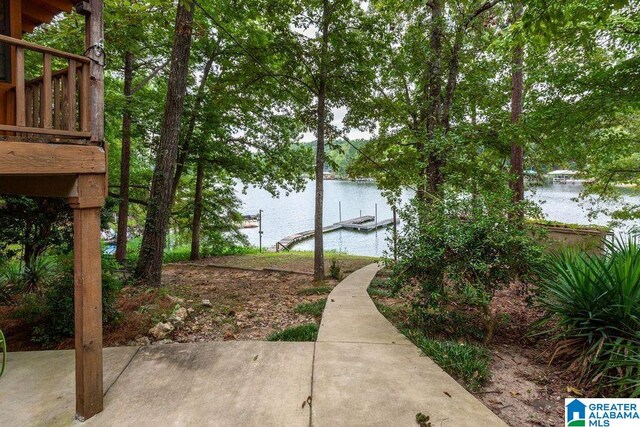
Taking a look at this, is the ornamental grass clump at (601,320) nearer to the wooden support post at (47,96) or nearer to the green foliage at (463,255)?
the green foliage at (463,255)

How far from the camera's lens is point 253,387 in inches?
111

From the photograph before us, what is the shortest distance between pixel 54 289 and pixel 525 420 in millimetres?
5361

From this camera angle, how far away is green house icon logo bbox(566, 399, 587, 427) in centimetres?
244

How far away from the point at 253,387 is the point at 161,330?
2118mm

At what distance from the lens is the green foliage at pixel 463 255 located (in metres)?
3.59

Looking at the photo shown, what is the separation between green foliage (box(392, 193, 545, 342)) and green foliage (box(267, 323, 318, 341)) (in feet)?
4.14

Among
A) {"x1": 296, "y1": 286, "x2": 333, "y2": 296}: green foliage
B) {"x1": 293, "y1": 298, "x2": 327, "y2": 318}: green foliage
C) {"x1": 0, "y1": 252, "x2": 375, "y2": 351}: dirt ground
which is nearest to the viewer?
{"x1": 0, "y1": 252, "x2": 375, "y2": 351}: dirt ground

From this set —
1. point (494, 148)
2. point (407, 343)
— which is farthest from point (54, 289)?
point (494, 148)

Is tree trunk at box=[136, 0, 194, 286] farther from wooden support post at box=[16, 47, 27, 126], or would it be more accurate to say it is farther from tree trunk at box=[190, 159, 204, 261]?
tree trunk at box=[190, 159, 204, 261]

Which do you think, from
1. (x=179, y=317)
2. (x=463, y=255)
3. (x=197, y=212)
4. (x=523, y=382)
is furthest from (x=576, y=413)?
(x=197, y=212)

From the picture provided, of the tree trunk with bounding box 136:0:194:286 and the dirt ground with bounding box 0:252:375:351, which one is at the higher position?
the tree trunk with bounding box 136:0:194:286

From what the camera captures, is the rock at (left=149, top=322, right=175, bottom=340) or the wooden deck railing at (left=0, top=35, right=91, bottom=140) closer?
the wooden deck railing at (left=0, top=35, right=91, bottom=140)

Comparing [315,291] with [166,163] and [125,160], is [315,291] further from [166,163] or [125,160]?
[125,160]

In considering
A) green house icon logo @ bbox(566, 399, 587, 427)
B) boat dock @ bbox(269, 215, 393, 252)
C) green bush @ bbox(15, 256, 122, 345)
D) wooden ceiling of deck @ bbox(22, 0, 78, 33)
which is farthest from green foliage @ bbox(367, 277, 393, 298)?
boat dock @ bbox(269, 215, 393, 252)
